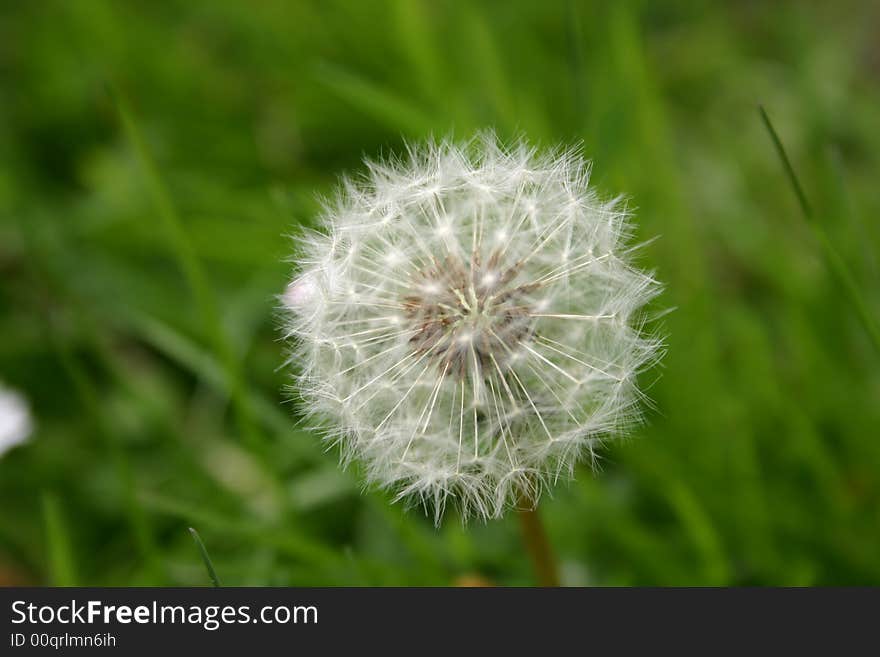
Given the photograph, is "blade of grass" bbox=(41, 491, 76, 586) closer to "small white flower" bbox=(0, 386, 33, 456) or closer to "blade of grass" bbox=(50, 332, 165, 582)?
"blade of grass" bbox=(50, 332, 165, 582)

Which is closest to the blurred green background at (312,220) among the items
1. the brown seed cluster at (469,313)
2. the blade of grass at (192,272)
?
the blade of grass at (192,272)

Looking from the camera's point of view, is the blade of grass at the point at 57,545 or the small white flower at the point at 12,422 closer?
the blade of grass at the point at 57,545

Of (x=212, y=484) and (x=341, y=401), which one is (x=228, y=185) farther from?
(x=341, y=401)

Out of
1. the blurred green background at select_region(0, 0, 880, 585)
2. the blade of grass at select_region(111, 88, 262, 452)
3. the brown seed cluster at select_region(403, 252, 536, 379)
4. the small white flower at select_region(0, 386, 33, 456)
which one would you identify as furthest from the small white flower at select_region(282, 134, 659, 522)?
the small white flower at select_region(0, 386, 33, 456)

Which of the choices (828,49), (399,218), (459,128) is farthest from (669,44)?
(399,218)

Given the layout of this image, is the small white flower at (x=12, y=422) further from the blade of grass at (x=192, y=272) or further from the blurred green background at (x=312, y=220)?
the blade of grass at (x=192, y=272)
